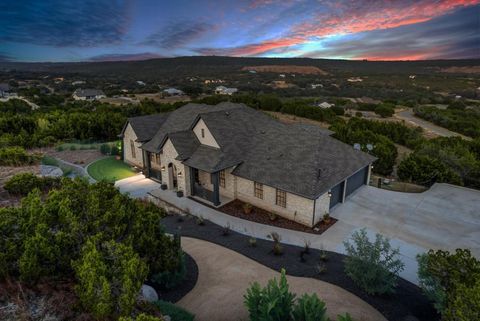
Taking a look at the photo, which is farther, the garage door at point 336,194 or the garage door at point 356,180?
the garage door at point 356,180

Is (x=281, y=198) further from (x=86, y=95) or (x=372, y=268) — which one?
(x=86, y=95)

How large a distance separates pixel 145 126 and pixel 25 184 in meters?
13.3

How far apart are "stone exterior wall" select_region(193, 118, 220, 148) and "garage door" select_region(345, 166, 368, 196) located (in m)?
9.80

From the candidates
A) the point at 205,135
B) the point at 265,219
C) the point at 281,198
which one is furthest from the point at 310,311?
the point at 205,135

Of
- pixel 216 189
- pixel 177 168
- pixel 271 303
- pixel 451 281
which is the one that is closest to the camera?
pixel 271 303

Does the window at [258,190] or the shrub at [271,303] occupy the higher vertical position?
the shrub at [271,303]

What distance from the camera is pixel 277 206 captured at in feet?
58.3

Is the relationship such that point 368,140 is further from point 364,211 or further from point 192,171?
point 192,171

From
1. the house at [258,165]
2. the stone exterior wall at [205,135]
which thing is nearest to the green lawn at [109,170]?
the house at [258,165]

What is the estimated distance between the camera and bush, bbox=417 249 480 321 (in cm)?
690

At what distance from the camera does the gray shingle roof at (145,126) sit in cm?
2608

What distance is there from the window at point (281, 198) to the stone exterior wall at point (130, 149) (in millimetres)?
14333

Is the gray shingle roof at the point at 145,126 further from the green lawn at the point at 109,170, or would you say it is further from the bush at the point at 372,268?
the bush at the point at 372,268

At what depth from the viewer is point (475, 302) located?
21.8 ft
